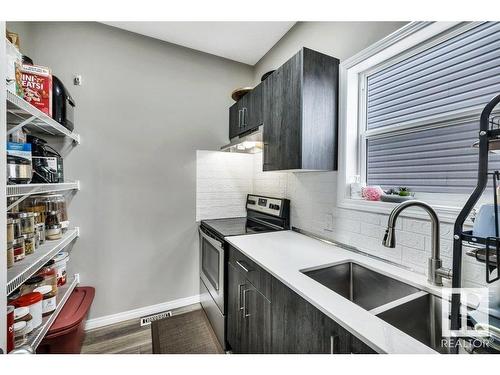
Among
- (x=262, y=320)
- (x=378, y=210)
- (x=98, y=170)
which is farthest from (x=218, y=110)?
(x=262, y=320)

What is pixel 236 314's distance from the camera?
1.47 meters

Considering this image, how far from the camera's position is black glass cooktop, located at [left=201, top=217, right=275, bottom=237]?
178 cm

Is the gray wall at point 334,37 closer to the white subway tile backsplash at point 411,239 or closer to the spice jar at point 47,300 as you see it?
the white subway tile backsplash at point 411,239

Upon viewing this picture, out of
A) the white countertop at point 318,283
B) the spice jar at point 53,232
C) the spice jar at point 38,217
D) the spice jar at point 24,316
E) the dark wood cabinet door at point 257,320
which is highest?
the spice jar at point 38,217

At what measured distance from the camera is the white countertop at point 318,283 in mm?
621

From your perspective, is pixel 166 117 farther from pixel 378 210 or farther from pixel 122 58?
pixel 378 210

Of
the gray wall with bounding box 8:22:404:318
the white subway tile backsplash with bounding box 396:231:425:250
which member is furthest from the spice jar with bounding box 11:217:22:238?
the white subway tile backsplash with bounding box 396:231:425:250

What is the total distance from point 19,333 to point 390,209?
1.95 m

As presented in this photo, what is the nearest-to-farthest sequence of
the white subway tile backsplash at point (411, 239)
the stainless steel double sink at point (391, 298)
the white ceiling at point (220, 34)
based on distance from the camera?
the stainless steel double sink at point (391, 298), the white subway tile backsplash at point (411, 239), the white ceiling at point (220, 34)

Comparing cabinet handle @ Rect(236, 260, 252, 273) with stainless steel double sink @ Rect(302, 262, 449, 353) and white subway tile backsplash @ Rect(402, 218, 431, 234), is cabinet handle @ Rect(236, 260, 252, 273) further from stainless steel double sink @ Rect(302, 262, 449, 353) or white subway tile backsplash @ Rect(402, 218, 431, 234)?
white subway tile backsplash @ Rect(402, 218, 431, 234)

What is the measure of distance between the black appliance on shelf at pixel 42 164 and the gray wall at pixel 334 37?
2030mm

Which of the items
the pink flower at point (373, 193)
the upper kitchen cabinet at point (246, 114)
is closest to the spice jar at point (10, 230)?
the upper kitchen cabinet at point (246, 114)

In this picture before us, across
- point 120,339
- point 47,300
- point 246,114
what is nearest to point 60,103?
point 47,300

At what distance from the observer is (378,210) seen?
1246 mm
